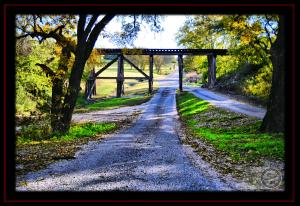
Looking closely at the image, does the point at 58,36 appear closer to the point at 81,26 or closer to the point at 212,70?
the point at 81,26

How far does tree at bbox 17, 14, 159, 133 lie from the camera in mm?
16562

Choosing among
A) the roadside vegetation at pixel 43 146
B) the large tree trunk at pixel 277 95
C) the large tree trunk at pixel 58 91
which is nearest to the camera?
the roadside vegetation at pixel 43 146

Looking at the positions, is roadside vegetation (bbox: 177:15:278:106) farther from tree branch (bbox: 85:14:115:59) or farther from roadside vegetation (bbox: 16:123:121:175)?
roadside vegetation (bbox: 16:123:121:175)

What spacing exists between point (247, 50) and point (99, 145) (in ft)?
66.4

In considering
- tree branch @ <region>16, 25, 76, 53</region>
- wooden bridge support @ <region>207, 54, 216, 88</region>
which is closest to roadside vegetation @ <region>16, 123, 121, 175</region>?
tree branch @ <region>16, 25, 76, 53</region>

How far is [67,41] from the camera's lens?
20.3 metres

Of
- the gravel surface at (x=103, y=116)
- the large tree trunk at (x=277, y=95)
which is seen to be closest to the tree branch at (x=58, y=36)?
the gravel surface at (x=103, y=116)

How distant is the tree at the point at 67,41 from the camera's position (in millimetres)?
16562

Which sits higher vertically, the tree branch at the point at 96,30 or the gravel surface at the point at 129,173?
the tree branch at the point at 96,30

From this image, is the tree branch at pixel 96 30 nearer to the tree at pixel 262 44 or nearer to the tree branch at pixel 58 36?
the tree branch at pixel 58 36

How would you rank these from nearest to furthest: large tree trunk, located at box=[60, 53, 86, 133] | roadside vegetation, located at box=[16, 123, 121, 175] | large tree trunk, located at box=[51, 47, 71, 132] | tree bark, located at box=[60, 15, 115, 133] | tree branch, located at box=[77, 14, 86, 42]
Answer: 1. roadside vegetation, located at box=[16, 123, 121, 175]
2. tree branch, located at box=[77, 14, 86, 42]
3. tree bark, located at box=[60, 15, 115, 133]
4. large tree trunk, located at box=[60, 53, 86, 133]
5. large tree trunk, located at box=[51, 47, 71, 132]
